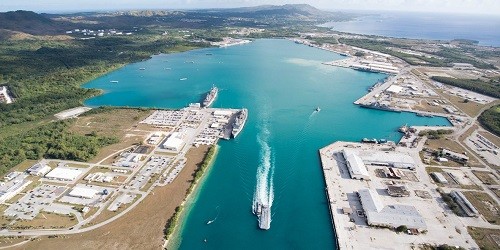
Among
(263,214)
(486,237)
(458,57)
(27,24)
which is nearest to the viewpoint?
(486,237)

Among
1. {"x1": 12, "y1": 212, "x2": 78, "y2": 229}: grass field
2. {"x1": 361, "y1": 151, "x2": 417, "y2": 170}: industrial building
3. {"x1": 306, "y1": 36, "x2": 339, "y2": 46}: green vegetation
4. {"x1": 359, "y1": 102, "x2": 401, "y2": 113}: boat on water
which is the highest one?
{"x1": 306, "y1": 36, "x2": 339, "y2": 46}: green vegetation

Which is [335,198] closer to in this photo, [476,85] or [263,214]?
[263,214]

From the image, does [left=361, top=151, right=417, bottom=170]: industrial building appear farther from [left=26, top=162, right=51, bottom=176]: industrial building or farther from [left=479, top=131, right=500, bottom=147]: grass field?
[left=26, top=162, right=51, bottom=176]: industrial building

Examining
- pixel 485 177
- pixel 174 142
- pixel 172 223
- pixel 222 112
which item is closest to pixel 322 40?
pixel 222 112

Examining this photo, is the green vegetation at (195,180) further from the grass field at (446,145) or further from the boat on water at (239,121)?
the grass field at (446,145)

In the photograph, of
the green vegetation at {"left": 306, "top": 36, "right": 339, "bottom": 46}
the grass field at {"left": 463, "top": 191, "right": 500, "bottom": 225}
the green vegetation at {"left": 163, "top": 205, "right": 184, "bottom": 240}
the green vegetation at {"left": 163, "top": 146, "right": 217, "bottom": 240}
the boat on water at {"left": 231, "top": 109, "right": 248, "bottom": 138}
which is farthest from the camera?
the green vegetation at {"left": 306, "top": 36, "right": 339, "bottom": 46}

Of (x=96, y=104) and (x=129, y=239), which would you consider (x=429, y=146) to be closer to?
(x=129, y=239)

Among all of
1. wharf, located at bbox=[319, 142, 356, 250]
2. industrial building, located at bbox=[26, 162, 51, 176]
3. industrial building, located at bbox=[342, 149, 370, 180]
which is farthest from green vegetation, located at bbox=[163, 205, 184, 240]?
industrial building, located at bbox=[342, 149, 370, 180]
